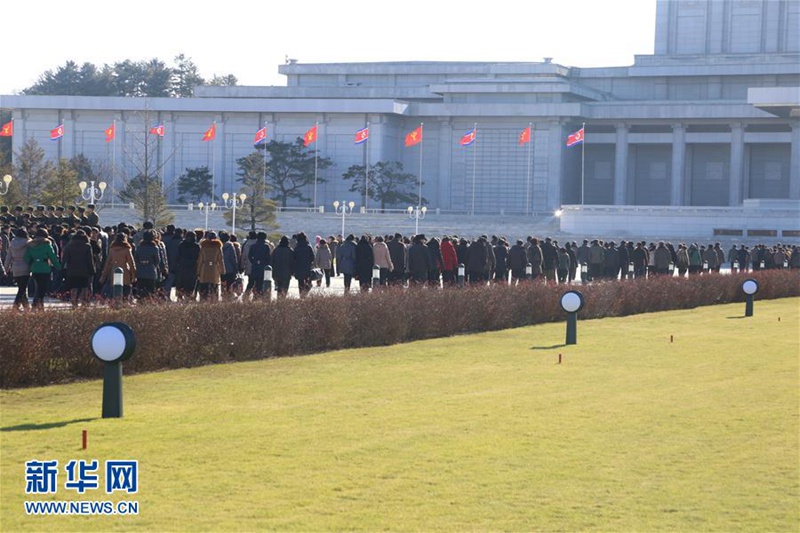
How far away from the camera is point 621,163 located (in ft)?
270

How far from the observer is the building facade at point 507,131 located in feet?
264

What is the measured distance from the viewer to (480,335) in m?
18.8

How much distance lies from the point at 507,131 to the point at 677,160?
10.3 m

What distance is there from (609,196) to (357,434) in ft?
255

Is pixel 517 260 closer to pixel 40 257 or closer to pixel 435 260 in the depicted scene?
pixel 435 260

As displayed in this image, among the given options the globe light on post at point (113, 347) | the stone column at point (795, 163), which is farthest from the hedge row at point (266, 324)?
the stone column at point (795, 163)

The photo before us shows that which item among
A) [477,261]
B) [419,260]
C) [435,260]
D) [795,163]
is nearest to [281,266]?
[419,260]

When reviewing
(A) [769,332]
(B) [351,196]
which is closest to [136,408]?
(A) [769,332]

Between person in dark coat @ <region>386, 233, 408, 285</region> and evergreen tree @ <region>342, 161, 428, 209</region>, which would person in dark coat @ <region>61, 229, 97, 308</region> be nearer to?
person in dark coat @ <region>386, 233, 408, 285</region>

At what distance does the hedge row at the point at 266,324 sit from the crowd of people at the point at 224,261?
1.78 feet

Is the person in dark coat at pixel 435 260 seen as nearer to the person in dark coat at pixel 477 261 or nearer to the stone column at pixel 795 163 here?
the person in dark coat at pixel 477 261

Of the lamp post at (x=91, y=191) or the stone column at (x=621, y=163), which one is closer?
the lamp post at (x=91, y=191)

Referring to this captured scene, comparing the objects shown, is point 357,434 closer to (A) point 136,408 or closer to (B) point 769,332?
(A) point 136,408

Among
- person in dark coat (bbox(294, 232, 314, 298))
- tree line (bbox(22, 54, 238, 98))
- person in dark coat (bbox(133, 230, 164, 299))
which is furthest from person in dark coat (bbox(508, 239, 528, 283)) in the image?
tree line (bbox(22, 54, 238, 98))
